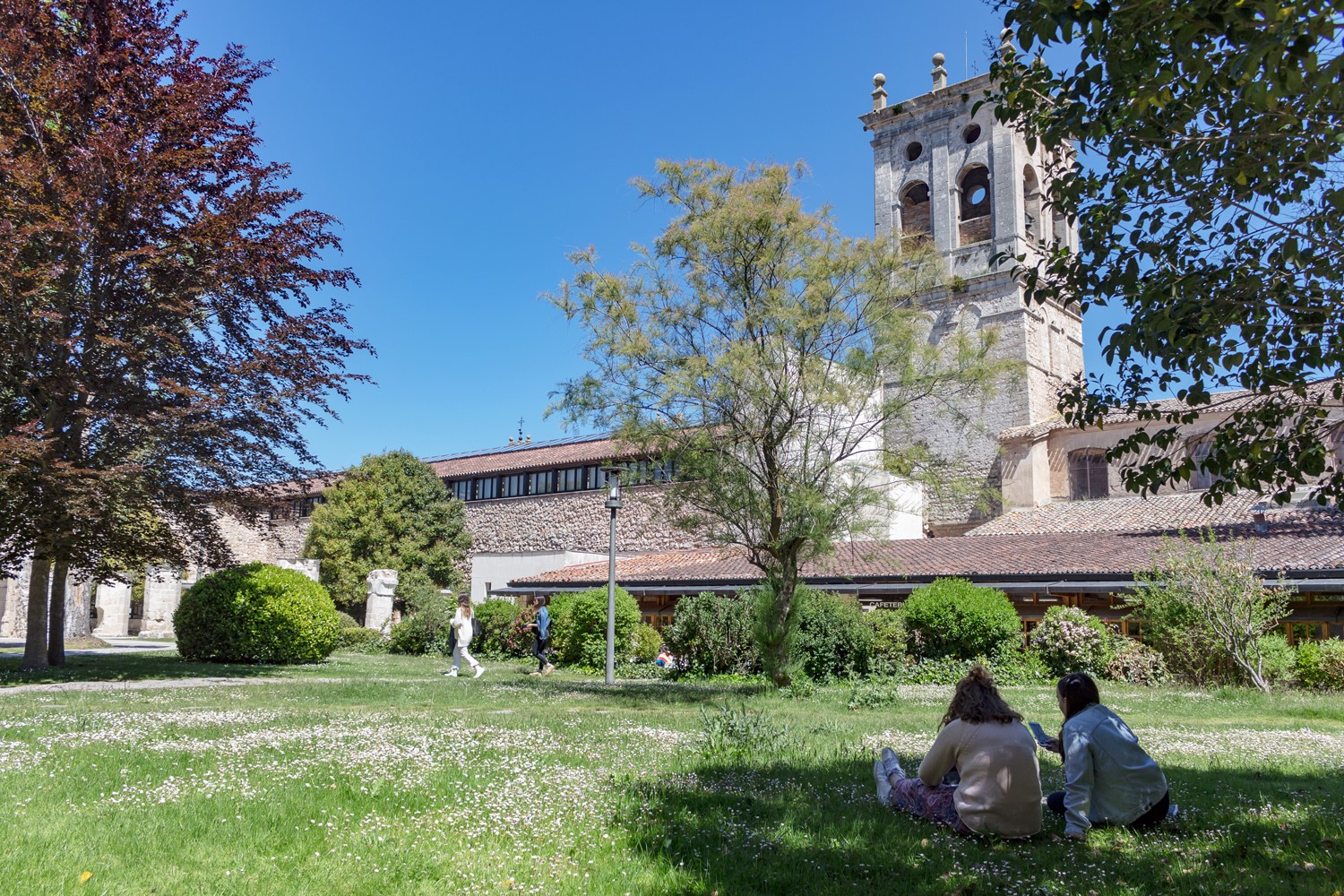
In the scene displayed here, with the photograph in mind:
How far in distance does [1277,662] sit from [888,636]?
22.2ft

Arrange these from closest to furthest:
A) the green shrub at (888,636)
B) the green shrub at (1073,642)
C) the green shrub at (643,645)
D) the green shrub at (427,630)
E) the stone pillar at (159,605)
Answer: the green shrub at (1073,642), the green shrub at (888,636), the green shrub at (643,645), the green shrub at (427,630), the stone pillar at (159,605)

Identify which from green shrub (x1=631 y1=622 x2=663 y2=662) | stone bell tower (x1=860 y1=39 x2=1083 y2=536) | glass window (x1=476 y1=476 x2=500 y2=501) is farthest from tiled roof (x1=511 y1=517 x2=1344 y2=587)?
glass window (x1=476 y1=476 x2=500 y2=501)

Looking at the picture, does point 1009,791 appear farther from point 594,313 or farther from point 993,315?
point 993,315

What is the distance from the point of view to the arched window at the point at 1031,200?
35934mm

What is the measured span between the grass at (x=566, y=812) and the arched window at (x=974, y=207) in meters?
29.4

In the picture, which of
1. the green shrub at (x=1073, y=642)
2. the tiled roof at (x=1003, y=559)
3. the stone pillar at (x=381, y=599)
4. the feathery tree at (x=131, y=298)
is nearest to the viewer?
the feathery tree at (x=131, y=298)

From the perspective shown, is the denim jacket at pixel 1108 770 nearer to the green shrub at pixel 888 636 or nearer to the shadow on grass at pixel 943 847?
the shadow on grass at pixel 943 847

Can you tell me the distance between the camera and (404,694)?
1300cm

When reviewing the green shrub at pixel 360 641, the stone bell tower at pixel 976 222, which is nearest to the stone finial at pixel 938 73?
the stone bell tower at pixel 976 222

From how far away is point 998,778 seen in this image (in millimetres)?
4953

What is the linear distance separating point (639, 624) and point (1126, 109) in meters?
19.2

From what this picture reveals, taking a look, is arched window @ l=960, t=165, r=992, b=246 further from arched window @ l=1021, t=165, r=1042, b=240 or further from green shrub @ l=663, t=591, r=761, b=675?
green shrub @ l=663, t=591, r=761, b=675

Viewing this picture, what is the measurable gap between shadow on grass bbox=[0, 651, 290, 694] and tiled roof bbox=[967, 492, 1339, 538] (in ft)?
64.9

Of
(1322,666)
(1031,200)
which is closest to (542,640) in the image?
(1322,666)
